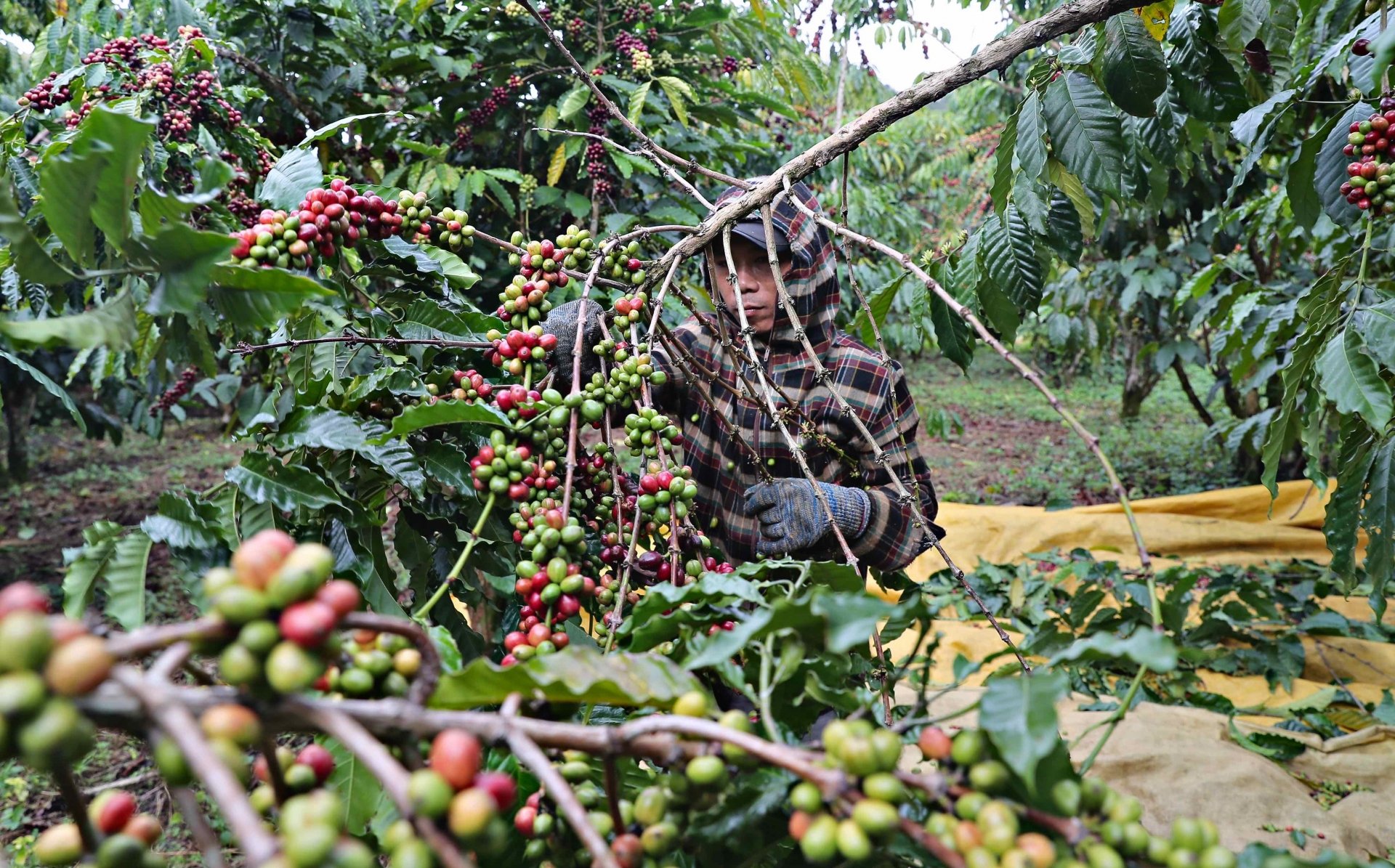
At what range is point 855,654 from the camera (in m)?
0.99

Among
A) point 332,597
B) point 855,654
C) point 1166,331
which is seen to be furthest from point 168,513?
point 1166,331

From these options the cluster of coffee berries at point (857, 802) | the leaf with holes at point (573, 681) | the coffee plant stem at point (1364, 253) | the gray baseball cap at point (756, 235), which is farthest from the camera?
the gray baseball cap at point (756, 235)

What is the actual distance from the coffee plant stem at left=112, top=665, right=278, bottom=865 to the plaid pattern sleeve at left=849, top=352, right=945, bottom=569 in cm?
150

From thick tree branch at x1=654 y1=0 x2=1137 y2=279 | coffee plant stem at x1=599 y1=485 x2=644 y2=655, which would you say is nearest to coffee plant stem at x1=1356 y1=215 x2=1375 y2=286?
thick tree branch at x1=654 y1=0 x2=1137 y2=279

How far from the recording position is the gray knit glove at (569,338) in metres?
1.42

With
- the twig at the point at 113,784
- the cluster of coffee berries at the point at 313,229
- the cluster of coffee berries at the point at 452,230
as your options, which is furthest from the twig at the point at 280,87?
the twig at the point at 113,784

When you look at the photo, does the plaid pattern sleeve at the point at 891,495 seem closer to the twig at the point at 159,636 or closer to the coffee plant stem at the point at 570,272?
the coffee plant stem at the point at 570,272

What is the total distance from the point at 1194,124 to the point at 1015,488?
5233 mm

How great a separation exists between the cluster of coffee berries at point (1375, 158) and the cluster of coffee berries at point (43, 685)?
81.7 inches

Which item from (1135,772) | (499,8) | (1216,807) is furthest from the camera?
(499,8)

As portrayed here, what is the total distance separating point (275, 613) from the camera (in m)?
0.45

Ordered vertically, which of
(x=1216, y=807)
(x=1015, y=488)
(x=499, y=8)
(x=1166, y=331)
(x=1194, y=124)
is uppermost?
(x=499, y=8)

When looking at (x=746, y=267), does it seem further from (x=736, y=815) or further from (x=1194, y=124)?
(x=736, y=815)

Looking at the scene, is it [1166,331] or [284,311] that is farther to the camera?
[1166,331]
